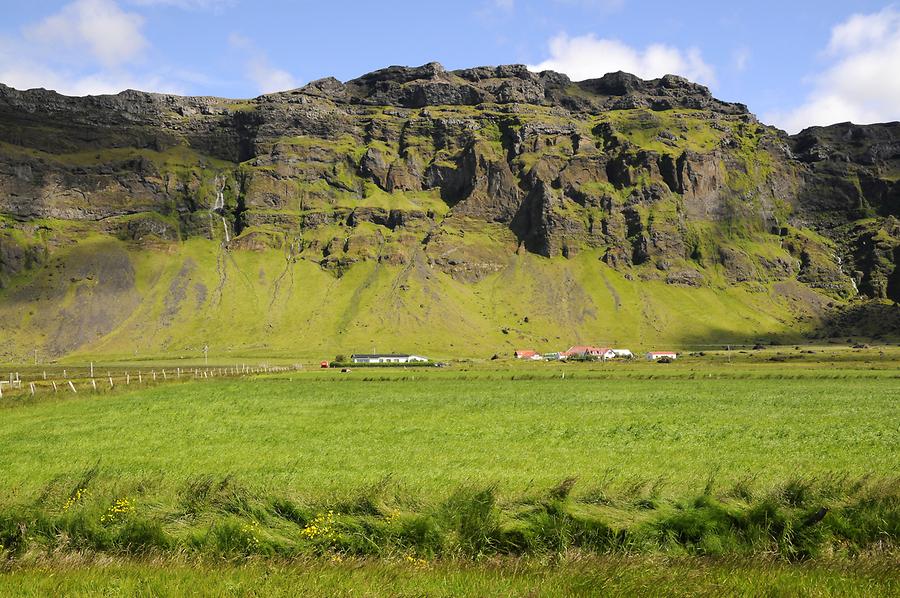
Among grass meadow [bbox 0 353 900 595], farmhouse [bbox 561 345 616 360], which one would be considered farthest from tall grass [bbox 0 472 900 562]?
farmhouse [bbox 561 345 616 360]

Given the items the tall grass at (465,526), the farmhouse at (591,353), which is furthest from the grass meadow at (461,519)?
the farmhouse at (591,353)

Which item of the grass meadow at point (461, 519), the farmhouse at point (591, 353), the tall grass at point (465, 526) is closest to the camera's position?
the grass meadow at point (461, 519)

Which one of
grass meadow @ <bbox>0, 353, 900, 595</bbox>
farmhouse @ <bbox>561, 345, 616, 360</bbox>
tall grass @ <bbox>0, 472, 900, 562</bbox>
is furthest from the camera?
farmhouse @ <bbox>561, 345, 616, 360</bbox>

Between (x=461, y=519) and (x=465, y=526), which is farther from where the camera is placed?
(x=461, y=519)

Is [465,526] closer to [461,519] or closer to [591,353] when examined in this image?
[461,519]

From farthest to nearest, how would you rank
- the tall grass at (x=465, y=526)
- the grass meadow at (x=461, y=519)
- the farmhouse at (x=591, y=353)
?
the farmhouse at (x=591, y=353) < the tall grass at (x=465, y=526) < the grass meadow at (x=461, y=519)

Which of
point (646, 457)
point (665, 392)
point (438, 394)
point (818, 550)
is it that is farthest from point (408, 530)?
point (665, 392)

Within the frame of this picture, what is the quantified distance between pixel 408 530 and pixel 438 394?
45.3 meters

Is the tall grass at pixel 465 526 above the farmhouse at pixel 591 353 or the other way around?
above

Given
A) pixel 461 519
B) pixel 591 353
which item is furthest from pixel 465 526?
pixel 591 353

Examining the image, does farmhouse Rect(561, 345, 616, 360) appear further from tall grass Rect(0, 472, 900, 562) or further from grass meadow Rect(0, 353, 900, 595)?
tall grass Rect(0, 472, 900, 562)

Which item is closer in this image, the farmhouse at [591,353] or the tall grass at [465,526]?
the tall grass at [465,526]

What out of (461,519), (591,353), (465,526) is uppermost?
(461,519)

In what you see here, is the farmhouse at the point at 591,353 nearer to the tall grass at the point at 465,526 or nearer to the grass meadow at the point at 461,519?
the grass meadow at the point at 461,519
